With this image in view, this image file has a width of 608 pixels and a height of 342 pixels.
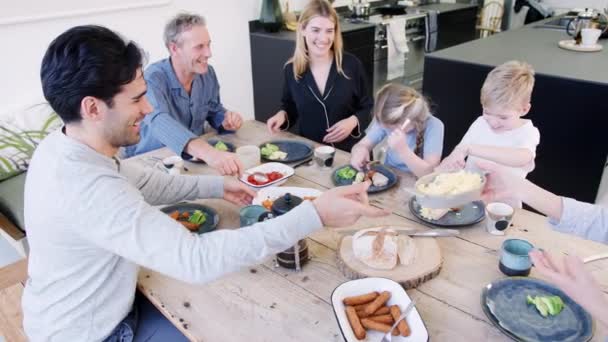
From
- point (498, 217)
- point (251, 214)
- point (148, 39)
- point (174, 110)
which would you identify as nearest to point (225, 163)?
point (251, 214)

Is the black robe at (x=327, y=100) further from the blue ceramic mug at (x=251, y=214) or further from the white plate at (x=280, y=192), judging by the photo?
the blue ceramic mug at (x=251, y=214)

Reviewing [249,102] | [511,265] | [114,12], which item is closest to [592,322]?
[511,265]

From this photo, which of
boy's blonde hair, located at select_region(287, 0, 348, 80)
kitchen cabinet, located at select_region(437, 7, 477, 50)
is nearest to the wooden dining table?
boy's blonde hair, located at select_region(287, 0, 348, 80)

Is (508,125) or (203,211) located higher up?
(508,125)

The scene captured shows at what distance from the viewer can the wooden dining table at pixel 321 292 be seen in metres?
1.03

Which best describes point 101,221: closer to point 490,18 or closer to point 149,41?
point 149,41

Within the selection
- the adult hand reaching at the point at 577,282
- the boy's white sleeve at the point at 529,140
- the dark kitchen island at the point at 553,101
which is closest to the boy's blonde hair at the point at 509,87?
the boy's white sleeve at the point at 529,140

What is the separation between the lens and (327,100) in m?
2.51

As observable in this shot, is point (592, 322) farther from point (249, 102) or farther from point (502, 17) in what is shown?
point (502, 17)

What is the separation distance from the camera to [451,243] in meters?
1.32

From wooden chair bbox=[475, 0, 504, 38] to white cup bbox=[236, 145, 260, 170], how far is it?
4545 millimetres

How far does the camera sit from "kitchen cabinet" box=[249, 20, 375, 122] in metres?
3.79

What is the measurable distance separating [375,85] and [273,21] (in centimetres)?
119

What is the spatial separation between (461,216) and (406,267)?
361mm
